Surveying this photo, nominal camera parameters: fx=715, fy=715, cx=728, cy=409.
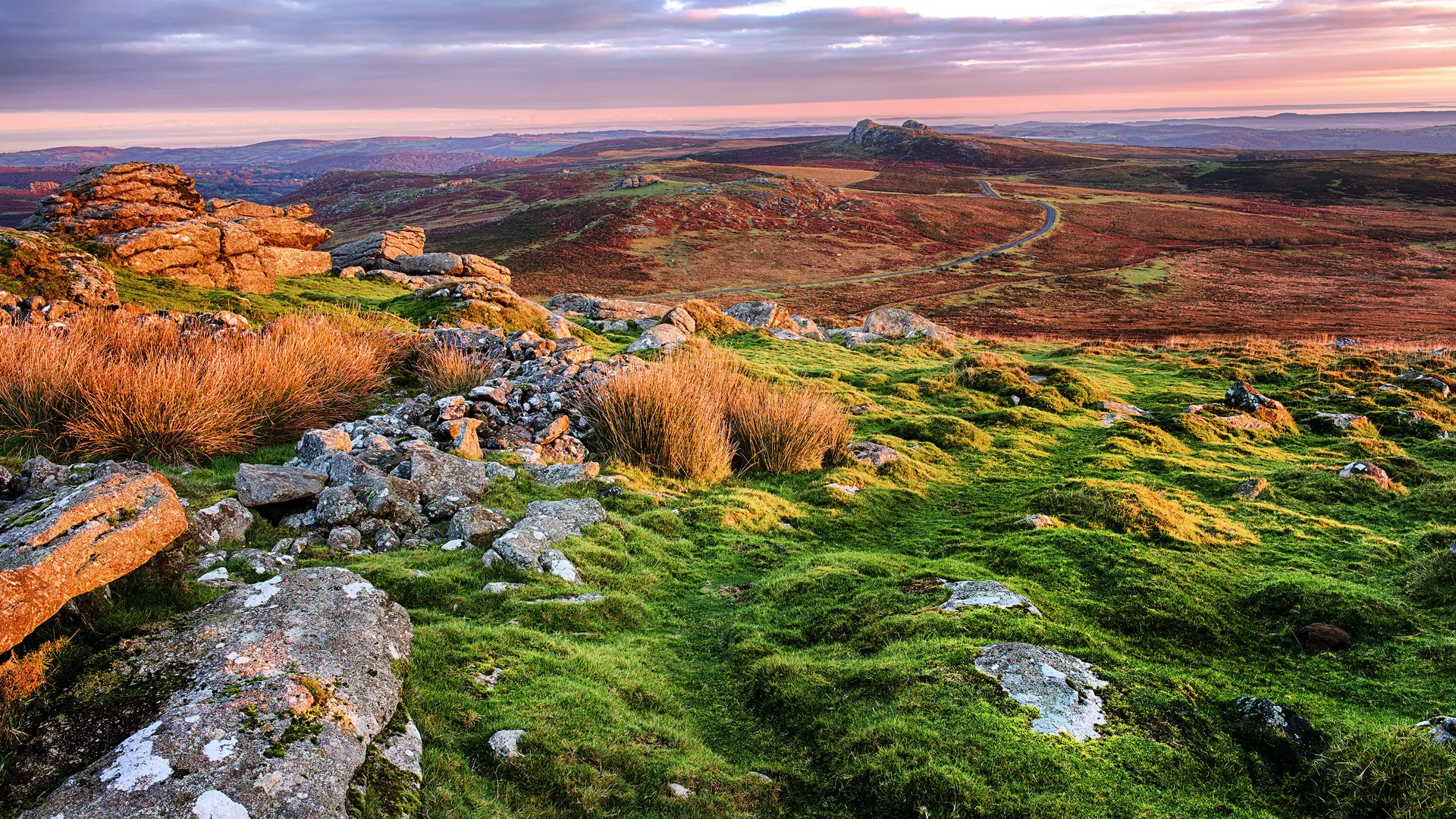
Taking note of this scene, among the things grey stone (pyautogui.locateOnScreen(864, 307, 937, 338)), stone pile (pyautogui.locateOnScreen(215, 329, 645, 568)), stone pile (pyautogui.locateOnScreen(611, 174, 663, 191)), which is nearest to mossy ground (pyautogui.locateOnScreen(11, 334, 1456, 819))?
stone pile (pyautogui.locateOnScreen(215, 329, 645, 568))

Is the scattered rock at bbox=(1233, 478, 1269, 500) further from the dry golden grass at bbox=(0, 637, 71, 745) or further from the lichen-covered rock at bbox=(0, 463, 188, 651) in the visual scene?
the dry golden grass at bbox=(0, 637, 71, 745)

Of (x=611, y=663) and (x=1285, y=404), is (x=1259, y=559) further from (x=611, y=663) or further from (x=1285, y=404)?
(x=1285, y=404)

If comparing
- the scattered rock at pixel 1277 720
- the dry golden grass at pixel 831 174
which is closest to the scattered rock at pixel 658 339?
the scattered rock at pixel 1277 720

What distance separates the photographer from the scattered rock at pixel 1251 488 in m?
10.9

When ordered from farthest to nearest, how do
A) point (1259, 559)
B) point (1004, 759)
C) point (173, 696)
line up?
point (1259, 559) → point (1004, 759) → point (173, 696)

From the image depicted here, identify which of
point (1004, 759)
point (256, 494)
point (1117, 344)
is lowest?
point (1117, 344)

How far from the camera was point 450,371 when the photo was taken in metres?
13.8

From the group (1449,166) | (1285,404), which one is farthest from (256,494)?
(1449,166)

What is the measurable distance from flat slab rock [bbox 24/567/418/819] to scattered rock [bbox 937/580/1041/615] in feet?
15.7

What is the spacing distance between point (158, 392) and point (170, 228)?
59.5 ft

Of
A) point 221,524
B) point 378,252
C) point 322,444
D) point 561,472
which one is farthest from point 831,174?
point 221,524

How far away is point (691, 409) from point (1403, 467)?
12.5 meters

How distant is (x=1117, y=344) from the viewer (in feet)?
112

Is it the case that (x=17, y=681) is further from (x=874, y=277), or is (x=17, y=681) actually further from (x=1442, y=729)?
(x=874, y=277)
